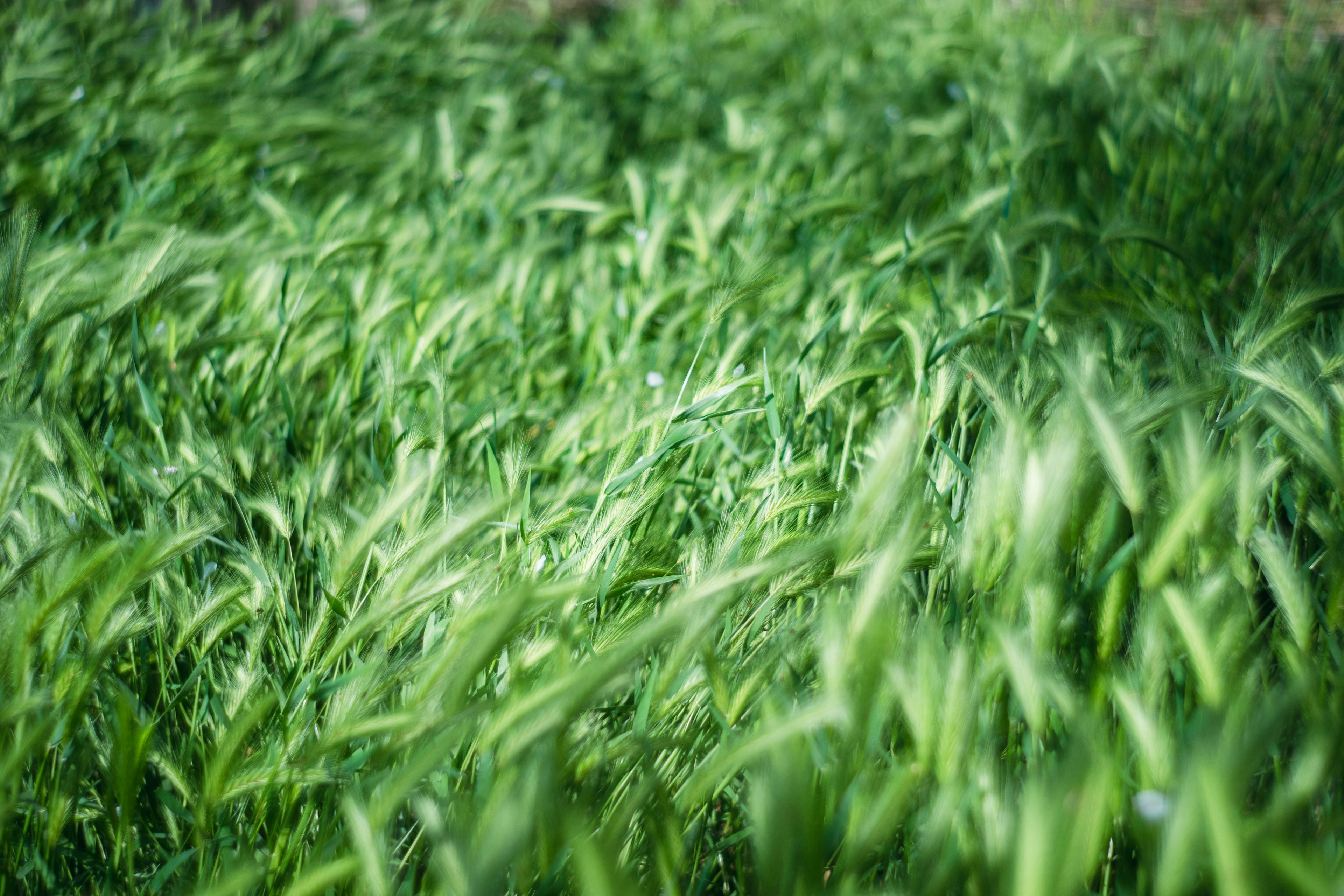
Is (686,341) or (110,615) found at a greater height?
(110,615)

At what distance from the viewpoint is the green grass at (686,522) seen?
0.64 m

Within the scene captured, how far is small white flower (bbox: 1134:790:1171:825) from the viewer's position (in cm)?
62

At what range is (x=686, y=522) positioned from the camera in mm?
1322

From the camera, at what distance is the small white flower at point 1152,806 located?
625 mm

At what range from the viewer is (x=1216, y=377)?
1.03 meters

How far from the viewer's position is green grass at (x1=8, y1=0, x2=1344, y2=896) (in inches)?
25.3

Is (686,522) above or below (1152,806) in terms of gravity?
below

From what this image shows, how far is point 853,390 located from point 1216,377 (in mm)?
493

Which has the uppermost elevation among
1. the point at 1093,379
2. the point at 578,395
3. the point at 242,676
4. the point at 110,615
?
the point at 1093,379

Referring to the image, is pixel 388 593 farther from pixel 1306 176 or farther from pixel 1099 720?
pixel 1306 176

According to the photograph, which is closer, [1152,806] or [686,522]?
[1152,806]

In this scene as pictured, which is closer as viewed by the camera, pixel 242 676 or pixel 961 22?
pixel 242 676

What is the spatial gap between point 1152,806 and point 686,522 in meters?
0.78

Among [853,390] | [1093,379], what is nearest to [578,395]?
[853,390]
